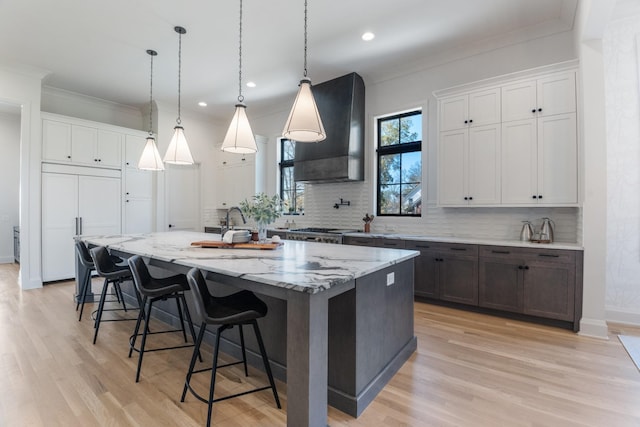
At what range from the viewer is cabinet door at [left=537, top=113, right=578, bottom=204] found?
3262 mm

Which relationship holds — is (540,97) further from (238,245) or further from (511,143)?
(238,245)

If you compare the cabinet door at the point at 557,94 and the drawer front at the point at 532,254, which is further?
the cabinet door at the point at 557,94

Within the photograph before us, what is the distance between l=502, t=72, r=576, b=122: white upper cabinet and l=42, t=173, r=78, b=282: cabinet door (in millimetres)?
6427

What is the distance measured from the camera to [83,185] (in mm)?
5355

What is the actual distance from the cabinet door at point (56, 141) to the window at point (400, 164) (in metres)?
5.00

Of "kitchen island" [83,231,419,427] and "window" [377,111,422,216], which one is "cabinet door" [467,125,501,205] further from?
"kitchen island" [83,231,419,427]

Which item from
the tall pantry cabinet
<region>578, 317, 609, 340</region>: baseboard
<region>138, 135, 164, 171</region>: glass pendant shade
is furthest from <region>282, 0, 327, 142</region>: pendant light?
the tall pantry cabinet

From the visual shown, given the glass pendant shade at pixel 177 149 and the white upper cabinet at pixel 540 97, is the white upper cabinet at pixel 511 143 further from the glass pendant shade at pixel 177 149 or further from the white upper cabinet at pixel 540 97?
the glass pendant shade at pixel 177 149

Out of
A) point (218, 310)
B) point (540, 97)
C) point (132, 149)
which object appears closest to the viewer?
point (218, 310)

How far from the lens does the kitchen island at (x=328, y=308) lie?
1.53 meters

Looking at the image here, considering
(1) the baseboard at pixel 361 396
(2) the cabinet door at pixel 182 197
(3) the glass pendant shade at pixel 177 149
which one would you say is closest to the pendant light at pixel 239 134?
(3) the glass pendant shade at pixel 177 149

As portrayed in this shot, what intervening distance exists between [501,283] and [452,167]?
1473 millimetres

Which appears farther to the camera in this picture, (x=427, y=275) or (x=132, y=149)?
(x=132, y=149)

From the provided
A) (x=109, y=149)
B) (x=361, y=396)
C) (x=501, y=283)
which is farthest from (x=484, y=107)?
(x=109, y=149)
